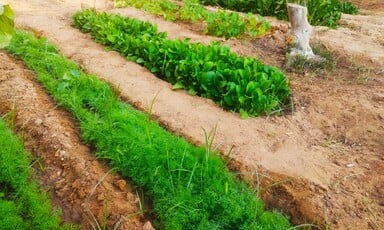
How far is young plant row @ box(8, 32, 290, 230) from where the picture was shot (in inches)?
108

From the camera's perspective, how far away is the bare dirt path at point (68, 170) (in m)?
2.80

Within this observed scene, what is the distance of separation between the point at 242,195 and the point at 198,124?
0.94 m

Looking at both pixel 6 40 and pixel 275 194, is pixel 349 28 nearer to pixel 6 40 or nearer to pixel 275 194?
pixel 275 194

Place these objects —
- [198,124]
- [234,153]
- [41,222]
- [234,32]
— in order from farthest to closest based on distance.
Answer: [234,32]
[198,124]
[234,153]
[41,222]

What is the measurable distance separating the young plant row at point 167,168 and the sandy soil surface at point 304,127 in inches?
8.2

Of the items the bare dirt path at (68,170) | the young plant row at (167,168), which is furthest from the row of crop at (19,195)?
the young plant row at (167,168)

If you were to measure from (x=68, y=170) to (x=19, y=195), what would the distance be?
385 millimetres

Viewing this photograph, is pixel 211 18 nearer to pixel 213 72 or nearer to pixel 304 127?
pixel 213 72

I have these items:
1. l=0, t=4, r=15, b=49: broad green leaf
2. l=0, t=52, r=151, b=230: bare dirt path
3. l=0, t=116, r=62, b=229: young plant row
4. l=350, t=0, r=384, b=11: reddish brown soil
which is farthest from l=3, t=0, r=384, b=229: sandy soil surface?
l=350, t=0, r=384, b=11: reddish brown soil

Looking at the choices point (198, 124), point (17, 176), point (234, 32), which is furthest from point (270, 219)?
point (234, 32)

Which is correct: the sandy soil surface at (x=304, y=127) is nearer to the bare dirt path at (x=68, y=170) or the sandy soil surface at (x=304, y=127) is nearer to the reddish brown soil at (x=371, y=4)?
the bare dirt path at (x=68, y=170)

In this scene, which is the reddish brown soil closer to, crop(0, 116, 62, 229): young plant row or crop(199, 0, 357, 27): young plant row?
crop(199, 0, 357, 27): young plant row

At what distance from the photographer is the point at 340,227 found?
279 cm

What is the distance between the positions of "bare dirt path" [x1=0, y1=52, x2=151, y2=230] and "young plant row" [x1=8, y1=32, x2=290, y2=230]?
0.36ft
